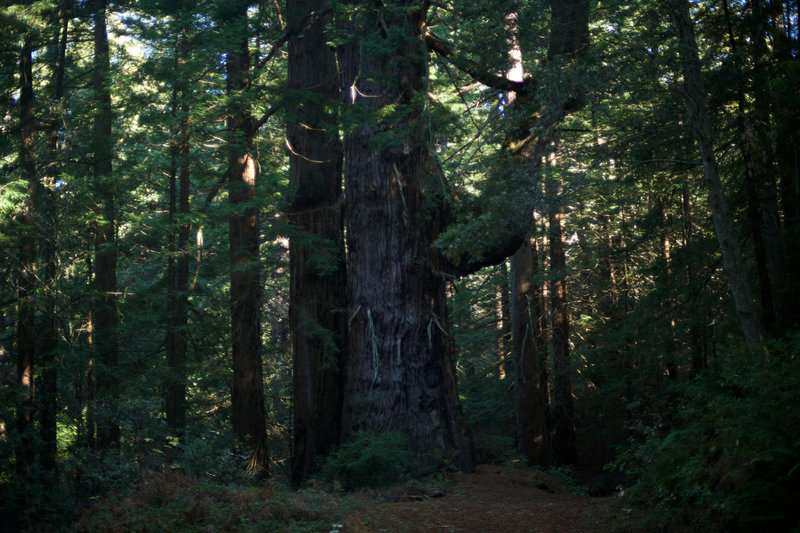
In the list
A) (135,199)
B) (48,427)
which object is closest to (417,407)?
(48,427)

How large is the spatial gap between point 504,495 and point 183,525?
4.84m

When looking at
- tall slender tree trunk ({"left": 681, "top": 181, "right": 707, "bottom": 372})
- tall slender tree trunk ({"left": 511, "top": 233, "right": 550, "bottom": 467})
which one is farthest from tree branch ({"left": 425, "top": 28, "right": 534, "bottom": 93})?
tall slender tree trunk ({"left": 511, "top": 233, "right": 550, "bottom": 467})

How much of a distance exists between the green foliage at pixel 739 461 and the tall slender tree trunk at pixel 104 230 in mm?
11971

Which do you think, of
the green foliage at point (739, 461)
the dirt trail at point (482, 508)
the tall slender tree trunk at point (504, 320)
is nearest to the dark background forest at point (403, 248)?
the green foliage at point (739, 461)

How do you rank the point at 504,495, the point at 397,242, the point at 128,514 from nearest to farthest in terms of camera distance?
the point at 128,514
the point at 504,495
the point at 397,242

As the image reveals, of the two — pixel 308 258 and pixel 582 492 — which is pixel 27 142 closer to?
pixel 308 258

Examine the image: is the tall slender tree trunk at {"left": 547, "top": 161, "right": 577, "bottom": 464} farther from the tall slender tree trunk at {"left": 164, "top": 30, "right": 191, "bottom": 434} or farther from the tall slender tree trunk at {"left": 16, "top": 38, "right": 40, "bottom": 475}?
the tall slender tree trunk at {"left": 16, "top": 38, "right": 40, "bottom": 475}

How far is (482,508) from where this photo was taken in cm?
782

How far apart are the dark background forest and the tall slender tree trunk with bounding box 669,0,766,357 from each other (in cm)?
4

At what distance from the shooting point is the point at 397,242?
37.2 feet

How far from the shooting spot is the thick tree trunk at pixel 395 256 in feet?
35.8

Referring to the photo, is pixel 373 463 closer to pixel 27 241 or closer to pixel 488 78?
pixel 488 78

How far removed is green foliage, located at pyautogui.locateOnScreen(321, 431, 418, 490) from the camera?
9.53 metres

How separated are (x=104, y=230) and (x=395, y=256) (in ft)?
27.9
